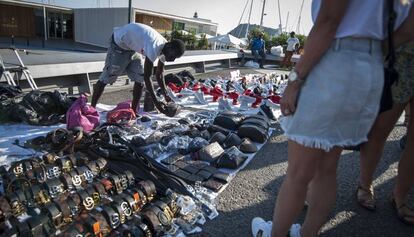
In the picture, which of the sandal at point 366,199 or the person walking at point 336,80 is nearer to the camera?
the person walking at point 336,80

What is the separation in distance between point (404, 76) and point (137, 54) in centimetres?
375

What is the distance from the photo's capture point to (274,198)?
2910 millimetres

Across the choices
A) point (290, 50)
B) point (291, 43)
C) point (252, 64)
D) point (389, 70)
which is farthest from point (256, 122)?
point (290, 50)

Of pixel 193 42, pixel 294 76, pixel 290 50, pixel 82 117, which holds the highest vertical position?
pixel 294 76

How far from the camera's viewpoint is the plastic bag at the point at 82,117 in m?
3.97

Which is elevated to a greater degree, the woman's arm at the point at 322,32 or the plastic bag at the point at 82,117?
the woman's arm at the point at 322,32

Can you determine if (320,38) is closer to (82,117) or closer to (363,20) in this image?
(363,20)

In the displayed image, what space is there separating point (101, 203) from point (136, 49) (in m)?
2.74

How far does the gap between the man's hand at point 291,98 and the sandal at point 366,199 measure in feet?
5.66

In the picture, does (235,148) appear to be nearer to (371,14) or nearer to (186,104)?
(371,14)

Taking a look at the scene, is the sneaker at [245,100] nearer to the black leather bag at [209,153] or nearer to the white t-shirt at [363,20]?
the black leather bag at [209,153]

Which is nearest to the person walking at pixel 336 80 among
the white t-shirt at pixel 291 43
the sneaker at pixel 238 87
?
the sneaker at pixel 238 87

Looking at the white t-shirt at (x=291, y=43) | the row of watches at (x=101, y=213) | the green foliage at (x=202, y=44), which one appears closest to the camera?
the row of watches at (x=101, y=213)

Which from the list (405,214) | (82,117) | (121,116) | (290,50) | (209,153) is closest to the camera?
(405,214)
